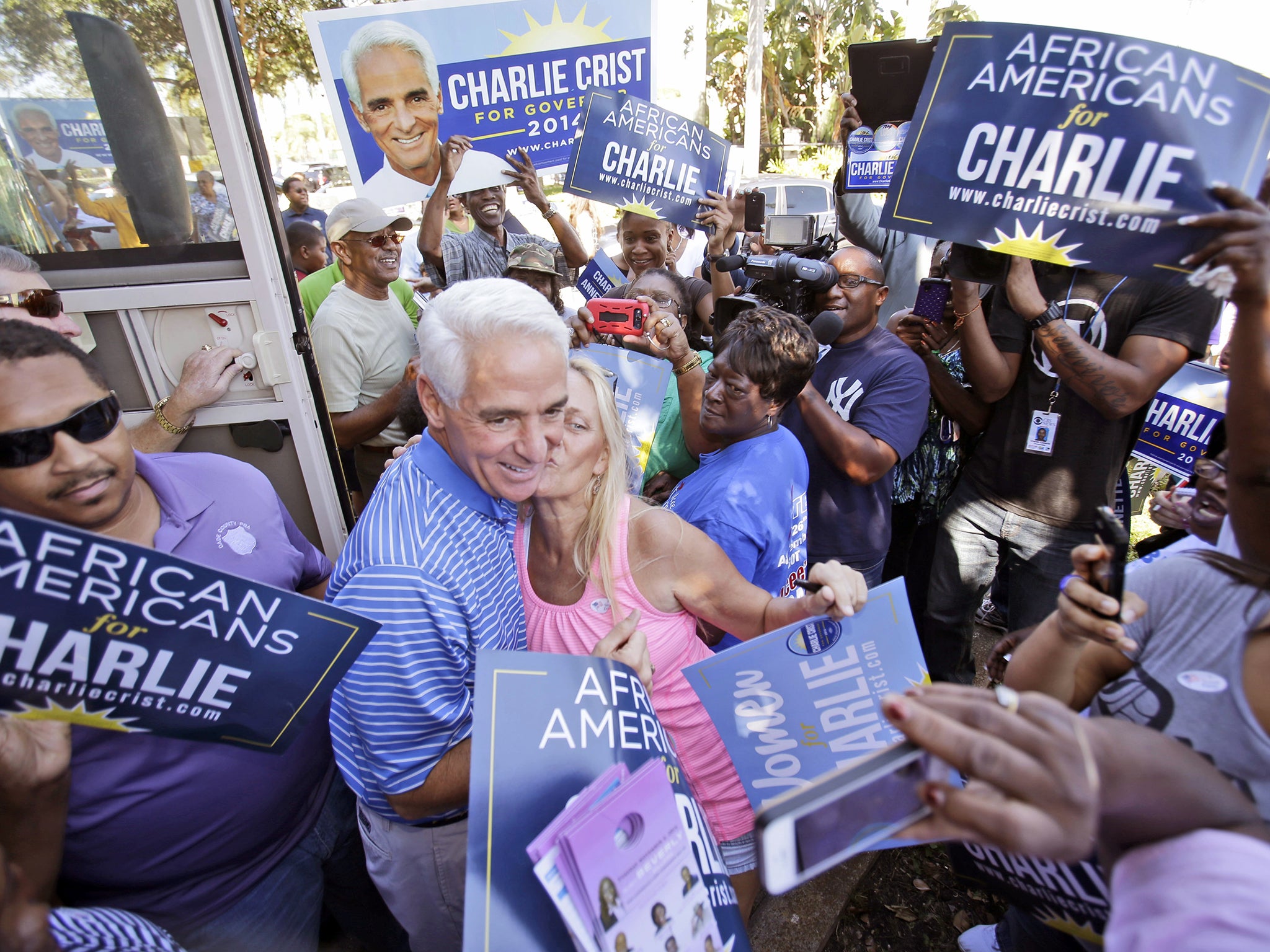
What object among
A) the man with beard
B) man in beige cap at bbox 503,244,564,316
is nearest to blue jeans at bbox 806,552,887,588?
man in beige cap at bbox 503,244,564,316

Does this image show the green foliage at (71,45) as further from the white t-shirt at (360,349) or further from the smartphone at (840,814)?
the smartphone at (840,814)

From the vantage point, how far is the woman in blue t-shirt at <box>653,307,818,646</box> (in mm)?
2027

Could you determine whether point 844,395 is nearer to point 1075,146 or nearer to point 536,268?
point 1075,146

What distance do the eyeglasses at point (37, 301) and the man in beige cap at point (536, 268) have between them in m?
2.42

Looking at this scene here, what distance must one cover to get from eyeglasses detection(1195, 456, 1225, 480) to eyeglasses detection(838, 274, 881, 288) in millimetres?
1426

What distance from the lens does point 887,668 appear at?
160cm

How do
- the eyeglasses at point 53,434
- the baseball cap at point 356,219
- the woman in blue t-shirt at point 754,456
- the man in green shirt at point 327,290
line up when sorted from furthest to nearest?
the man in green shirt at point 327,290
the baseball cap at point 356,219
the woman in blue t-shirt at point 754,456
the eyeglasses at point 53,434

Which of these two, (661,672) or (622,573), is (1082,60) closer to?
(622,573)

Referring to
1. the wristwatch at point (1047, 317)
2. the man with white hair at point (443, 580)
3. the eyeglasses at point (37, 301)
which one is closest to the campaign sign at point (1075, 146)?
the wristwatch at point (1047, 317)

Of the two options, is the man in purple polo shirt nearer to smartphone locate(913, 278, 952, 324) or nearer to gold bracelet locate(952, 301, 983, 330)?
gold bracelet locate(952, 301, 983, 330)

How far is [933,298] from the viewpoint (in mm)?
3047

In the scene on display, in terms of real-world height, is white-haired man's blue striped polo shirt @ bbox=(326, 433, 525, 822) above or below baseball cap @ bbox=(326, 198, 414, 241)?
below

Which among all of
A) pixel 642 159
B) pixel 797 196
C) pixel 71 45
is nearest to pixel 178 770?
pixel 71 45

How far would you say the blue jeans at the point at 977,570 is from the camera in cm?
272
